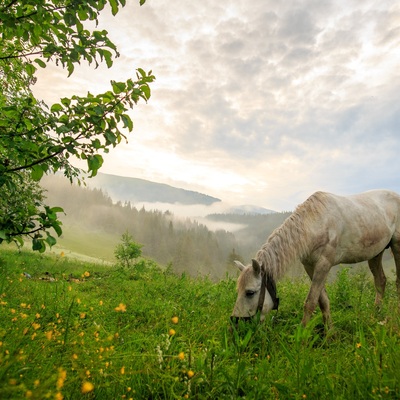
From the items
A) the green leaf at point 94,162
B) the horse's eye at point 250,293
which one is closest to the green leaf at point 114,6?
the green leaf at point 94,162

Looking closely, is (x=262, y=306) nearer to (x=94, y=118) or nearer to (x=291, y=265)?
(x=291, y=265)

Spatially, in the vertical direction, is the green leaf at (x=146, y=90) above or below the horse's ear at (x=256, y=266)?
above

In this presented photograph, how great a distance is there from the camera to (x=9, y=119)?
3.39 meters

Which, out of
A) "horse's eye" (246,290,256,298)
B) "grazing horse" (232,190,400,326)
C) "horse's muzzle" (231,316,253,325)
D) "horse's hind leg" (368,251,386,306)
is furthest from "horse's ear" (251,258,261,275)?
"horse's hind leg" (368,251,386,306)

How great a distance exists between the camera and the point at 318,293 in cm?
564

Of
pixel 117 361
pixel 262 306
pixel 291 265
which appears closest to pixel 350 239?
pixel 291 265

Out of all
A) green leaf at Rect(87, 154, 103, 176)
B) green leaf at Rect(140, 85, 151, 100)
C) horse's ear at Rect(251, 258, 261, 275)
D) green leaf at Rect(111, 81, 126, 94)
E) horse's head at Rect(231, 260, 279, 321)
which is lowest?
horse's head at Rect(231, 260, 279, 321)

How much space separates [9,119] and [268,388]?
4037mm

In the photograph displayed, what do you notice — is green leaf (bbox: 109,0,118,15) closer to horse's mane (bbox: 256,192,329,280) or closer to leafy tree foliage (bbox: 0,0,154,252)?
leafy tree foliage (bbox: 0,0,154,252)

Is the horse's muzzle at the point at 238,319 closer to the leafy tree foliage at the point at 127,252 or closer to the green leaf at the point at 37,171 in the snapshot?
the green leaf at the point at 37,171

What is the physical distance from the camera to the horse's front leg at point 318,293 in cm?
555

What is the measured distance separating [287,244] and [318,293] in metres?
1.16

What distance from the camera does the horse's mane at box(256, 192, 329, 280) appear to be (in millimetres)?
5562

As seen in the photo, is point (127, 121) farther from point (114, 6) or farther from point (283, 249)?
point (283, 249)
